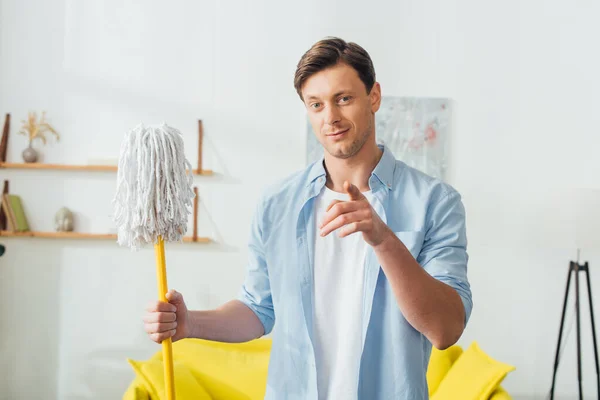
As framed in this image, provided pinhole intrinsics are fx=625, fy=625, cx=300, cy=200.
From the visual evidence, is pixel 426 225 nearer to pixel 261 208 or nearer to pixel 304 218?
pixel 304 218

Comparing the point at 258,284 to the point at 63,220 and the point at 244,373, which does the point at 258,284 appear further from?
the point at 63,220

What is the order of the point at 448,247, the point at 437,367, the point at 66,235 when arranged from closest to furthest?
the point at 448,247, the point at 437,367, the point at 66,235

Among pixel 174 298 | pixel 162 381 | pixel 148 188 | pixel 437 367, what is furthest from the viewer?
pixel 437 367

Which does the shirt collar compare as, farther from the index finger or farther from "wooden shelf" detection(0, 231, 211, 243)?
"wooden shelf" detection(0, 231, 211, 243)

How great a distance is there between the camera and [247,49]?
3748 millimetres

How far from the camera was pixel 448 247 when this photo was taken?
4.59ft

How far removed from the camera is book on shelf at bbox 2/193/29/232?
3623mm

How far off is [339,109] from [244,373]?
218 cm

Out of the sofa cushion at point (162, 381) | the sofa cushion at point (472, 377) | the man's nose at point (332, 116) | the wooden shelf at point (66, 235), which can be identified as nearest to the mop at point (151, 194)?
the man's nose at point (332, 116)

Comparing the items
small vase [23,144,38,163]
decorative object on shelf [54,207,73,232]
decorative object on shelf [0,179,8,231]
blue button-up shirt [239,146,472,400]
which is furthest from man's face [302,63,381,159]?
decorative object on shelf [0,179,8,231]

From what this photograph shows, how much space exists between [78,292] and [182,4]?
1.83 metres

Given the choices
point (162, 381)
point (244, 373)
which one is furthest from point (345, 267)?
point (244, 373)

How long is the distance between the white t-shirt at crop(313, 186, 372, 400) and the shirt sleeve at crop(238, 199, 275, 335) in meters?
0.18

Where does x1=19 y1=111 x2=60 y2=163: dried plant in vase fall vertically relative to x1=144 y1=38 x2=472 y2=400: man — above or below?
above
